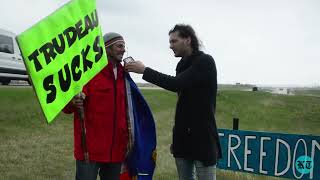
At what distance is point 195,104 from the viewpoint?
10.8ft

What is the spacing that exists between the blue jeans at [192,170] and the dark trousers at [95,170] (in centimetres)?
55

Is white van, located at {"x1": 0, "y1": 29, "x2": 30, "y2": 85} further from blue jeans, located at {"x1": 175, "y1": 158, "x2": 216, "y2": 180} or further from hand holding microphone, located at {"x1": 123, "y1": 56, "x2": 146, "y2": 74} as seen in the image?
blue jeans, located at {"x1": 175, "y1": 158, "x2": 216, "y2": 180}

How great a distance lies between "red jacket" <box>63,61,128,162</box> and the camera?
312cm

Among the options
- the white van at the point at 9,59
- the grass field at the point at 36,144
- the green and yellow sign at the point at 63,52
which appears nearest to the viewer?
the green and yellow sign at the point at 63,52

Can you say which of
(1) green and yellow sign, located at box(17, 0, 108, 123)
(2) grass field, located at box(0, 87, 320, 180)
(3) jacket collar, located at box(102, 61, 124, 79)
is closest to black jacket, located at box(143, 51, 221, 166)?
(3) jacket collar, located at box(102, 61, 124, 79)

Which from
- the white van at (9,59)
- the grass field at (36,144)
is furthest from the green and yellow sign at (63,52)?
the white van at (9,59)

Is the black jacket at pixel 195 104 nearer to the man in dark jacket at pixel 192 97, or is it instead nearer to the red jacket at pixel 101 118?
the man in dark jacket at pixel 192 97

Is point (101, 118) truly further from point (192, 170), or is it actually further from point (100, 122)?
point (192, 170)

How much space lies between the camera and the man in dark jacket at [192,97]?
3.18 metres

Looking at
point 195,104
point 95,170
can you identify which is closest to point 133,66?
point 195,104

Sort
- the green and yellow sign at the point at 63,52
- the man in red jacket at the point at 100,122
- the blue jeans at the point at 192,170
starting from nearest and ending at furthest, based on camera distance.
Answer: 1. the green and yellow sign at the point at 63,52
2. the man in red jacket at the point at 100,122
3. the blue jeans at the point at 192,170

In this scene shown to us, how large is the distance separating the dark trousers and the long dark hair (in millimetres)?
1188

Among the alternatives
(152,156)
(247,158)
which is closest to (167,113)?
(247,158)

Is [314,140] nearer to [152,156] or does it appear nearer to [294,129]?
[152,156]
